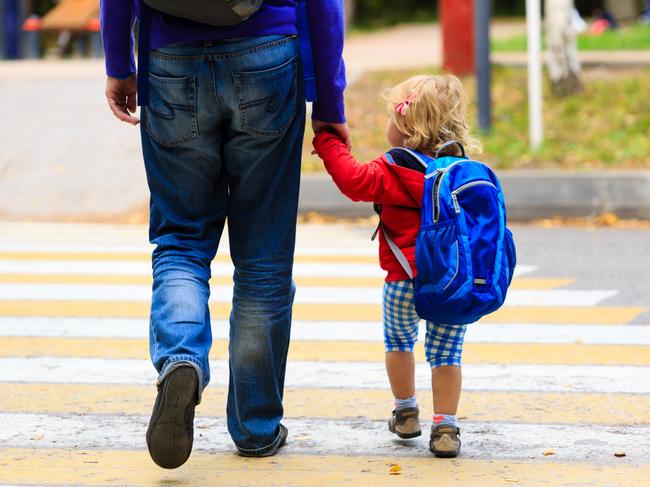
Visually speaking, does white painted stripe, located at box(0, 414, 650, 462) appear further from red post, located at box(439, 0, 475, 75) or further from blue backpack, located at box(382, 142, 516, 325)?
red post, located at box(439, 0, 475, 75)

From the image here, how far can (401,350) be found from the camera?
412 centimetres

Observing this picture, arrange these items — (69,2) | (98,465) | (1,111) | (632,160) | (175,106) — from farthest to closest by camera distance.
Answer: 1. (69,2)
2. (1,111)
3. (632,160)
4. (98,465)
5. (175,106)

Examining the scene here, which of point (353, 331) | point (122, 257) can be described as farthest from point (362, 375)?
point (122, 257)

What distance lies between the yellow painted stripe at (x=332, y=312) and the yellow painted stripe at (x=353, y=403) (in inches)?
59.5

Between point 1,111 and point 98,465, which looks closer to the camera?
point 98,465

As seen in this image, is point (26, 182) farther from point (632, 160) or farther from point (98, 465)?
point (98, 465)

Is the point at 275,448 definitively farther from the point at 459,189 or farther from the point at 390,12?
the point at 390,12

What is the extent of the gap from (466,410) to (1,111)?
9.20 meters

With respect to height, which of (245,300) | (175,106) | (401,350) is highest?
(175,106)

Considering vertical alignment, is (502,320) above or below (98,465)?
below

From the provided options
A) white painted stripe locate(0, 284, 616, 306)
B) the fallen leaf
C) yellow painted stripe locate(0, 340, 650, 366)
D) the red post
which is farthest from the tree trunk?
the fallen leaf

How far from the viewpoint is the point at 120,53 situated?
148 inches

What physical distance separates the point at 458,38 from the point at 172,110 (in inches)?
405

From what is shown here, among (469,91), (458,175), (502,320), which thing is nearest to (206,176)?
(458,175)
